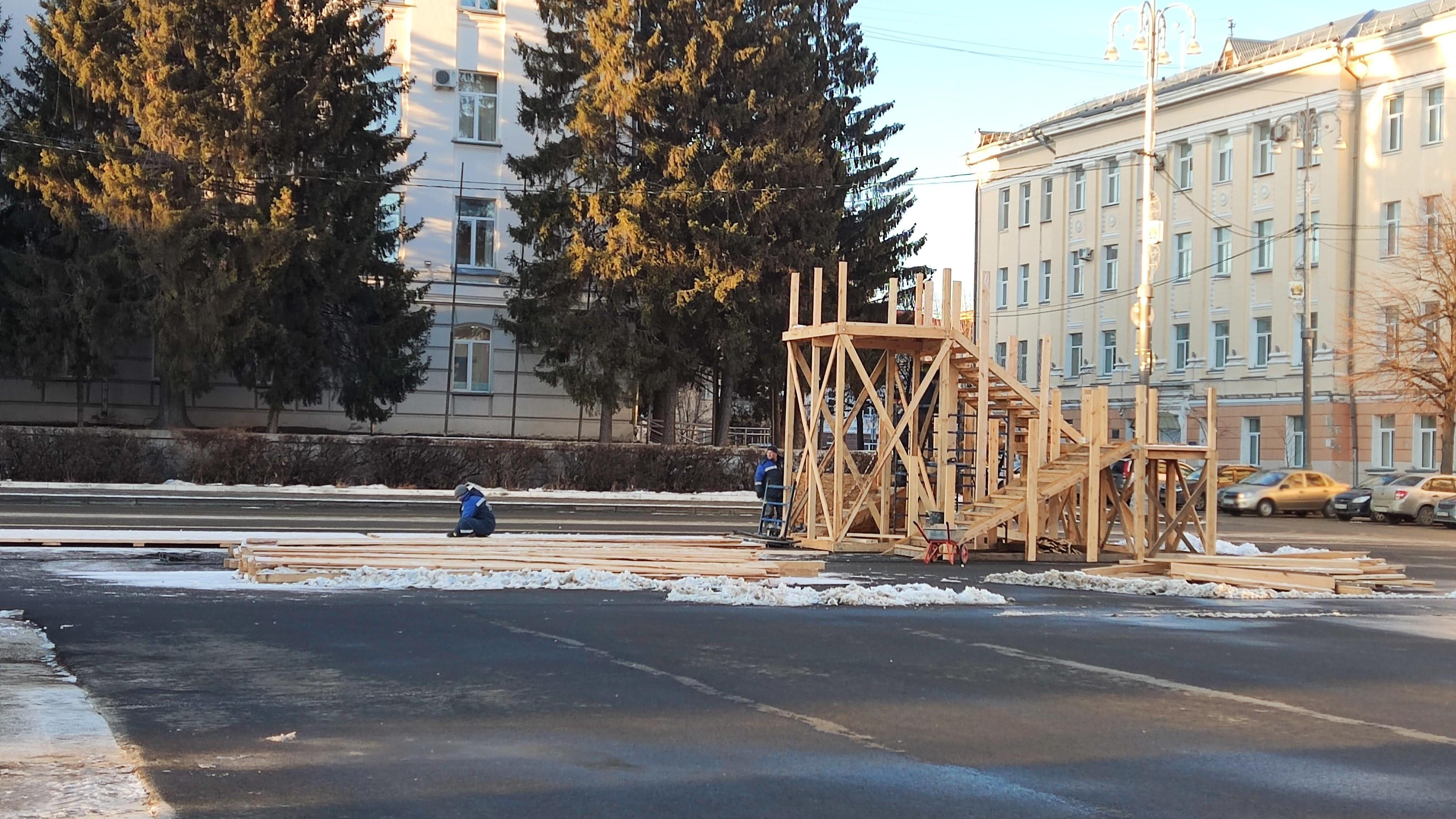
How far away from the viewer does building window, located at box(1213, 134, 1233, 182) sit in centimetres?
6494

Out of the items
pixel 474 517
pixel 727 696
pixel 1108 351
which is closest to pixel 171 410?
pixel 474 517

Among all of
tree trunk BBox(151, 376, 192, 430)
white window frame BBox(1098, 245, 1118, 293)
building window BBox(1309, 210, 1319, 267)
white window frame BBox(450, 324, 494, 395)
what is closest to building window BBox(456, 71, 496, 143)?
white window frame BBox(450, 324, 494, 395)

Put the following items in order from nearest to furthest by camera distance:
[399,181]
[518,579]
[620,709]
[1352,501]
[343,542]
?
[620,709], [518,579], [343,542], [399,181], [1352,501]

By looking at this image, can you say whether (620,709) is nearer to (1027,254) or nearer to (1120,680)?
(1120,680)

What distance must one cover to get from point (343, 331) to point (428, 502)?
29.5 feet

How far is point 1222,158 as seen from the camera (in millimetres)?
65500

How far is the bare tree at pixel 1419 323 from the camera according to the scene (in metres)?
49.7

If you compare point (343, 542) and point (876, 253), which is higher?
point (876, 253)

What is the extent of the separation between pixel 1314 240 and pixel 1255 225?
332 cm

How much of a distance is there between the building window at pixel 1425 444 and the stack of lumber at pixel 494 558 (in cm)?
4310

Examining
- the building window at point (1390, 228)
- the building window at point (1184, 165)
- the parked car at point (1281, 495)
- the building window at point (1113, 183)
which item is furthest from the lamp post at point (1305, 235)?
the building window at point (1113, 183)

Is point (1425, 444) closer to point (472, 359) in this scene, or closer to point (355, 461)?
point (472, 359)

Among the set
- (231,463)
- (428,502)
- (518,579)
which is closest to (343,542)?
(518,579)

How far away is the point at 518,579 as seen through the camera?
17.3 m
